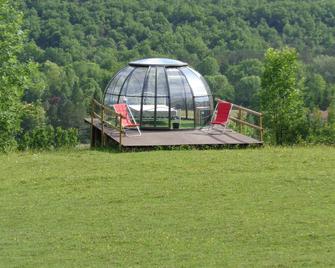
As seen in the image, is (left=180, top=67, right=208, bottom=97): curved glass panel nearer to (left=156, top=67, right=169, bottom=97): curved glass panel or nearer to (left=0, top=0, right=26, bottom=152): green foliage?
(left=156, top=67, right=169, bottom=97): curved glass panel

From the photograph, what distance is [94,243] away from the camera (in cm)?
1326

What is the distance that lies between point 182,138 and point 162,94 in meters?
2.58

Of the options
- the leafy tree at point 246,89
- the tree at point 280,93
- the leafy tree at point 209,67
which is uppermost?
the tree at point 280,93

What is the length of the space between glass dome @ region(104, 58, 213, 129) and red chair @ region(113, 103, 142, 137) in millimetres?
321

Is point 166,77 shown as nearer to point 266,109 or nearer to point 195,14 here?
point 266,109

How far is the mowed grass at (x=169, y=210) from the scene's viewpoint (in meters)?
12.5

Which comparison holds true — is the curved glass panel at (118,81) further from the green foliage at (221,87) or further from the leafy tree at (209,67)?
the leafy tree at (209,67)

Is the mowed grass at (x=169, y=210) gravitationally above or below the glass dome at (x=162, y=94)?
below

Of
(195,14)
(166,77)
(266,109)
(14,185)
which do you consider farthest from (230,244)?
(195,14)

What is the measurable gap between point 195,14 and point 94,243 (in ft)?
528

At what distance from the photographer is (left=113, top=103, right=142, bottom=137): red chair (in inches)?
997

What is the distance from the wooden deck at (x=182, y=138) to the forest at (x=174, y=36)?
9641 centimetres

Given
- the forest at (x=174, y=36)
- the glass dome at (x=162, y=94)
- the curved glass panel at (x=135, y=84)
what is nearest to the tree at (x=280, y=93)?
the glass dome at (x=162, y=94)

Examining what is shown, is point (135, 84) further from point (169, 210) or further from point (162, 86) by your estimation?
point (169, 210)
